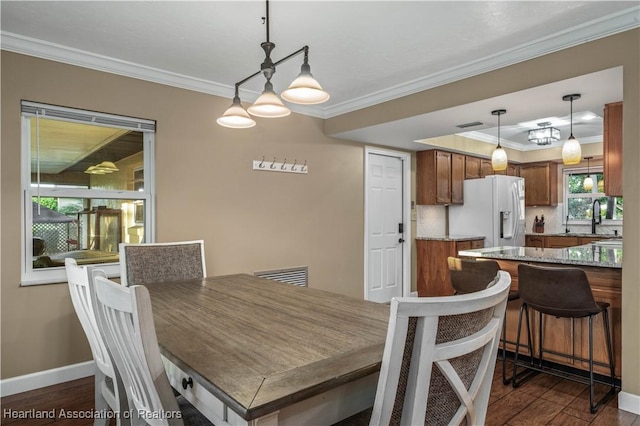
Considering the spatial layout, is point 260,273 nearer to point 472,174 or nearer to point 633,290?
point 633,290

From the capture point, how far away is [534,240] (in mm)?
6051

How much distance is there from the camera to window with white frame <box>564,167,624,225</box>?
584cm

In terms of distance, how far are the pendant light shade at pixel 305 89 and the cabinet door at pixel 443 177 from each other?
360cm

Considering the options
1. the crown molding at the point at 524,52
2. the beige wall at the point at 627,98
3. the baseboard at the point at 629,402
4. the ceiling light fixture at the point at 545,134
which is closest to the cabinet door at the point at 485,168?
the ceiling light fixture at the point at 545,134

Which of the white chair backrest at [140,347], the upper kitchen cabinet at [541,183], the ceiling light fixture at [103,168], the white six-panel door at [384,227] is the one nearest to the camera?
the white chair backrest at [140,347]

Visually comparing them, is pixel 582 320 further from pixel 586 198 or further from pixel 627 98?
pixel 586 198

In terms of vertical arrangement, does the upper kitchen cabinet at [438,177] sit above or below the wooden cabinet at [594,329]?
above

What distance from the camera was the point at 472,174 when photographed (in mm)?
5562

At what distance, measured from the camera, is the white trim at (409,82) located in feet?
7.52

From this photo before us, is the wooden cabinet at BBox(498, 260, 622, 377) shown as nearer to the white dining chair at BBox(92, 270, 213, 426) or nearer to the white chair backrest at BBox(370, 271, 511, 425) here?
the white chair backrest at BBox(370, 271, 511, 425)

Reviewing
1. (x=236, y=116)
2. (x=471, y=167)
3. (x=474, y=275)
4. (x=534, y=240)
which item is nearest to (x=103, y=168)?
(x=236, y=116)

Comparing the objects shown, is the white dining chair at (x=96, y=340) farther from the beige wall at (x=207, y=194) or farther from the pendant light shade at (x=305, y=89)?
the beige wall at (x=207, y=194)

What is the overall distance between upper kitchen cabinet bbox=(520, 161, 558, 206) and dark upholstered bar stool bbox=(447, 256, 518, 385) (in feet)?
13.8

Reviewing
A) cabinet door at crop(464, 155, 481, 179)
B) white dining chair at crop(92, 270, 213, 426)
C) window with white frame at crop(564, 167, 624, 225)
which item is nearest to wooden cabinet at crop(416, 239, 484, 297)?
cabinet door at crop(464, 155, 481, 179)
